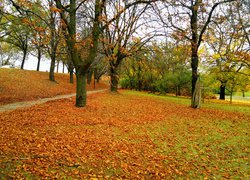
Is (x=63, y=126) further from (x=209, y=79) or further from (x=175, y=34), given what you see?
(x=209, y=79)

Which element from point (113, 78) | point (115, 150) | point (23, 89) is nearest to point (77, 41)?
point (115, 150)

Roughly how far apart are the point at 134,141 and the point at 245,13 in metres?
16.5

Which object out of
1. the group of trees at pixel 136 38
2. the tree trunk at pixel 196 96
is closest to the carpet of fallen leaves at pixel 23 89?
the group of trees at pixel 136 38

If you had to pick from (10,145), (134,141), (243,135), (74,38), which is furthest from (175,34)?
(10,145)

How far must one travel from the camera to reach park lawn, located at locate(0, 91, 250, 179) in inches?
146

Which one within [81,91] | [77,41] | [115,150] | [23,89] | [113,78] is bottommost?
A: [115,150]

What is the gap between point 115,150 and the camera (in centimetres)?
471

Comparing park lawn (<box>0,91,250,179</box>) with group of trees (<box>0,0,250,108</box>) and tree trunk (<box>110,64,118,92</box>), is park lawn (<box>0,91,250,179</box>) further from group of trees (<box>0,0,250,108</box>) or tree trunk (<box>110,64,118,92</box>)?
tree trunk (<box>110,64,118,92</box>)

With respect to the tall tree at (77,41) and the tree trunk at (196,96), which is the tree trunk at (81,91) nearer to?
the tall tree at (77,41)

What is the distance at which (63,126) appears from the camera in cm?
641

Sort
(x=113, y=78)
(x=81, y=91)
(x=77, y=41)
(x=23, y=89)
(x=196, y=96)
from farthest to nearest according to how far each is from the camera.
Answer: (x=113, y=78)
(x=23, y=89)
(x=196, y=96)
(x=81, y=91)
(x=77, y=41)

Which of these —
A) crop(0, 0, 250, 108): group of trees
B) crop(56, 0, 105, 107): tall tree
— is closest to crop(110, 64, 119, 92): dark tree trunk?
crop(0, 0, 250, 108): group of trees

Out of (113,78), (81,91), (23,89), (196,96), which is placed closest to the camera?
(81,91)

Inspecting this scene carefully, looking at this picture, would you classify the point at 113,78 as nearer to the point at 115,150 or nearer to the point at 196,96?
the point at 196,96
